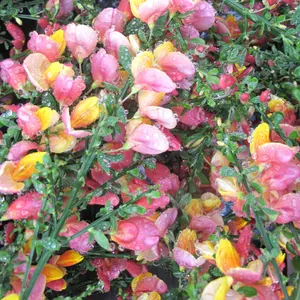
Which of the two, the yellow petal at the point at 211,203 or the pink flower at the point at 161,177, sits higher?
the pink flower at the point at 161,177

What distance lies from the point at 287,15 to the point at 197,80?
0.71ft

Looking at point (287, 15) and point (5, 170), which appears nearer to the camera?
point (5, 170)

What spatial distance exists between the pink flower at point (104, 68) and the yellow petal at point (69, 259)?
0.18 m

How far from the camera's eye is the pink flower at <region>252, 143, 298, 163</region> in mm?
485

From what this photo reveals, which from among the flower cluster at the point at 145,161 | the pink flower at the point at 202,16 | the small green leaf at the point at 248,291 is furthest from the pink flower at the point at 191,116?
the small green leaf at the point at 248,291

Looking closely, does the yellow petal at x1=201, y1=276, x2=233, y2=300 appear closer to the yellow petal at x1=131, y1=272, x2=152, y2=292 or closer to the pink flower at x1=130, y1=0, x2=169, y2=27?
the yellow petal at x1=131, y1=272, x2=152, y2=292

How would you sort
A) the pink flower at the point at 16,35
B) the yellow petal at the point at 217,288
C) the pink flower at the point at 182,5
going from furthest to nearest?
the pink flower at the point at 16,35, the pink flower at the point at 182,5, the yellow petal at the point at 217,288

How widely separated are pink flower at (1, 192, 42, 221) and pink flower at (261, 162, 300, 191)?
0.73 ft

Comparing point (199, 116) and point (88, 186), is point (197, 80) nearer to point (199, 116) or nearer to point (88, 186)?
point (199, 116)

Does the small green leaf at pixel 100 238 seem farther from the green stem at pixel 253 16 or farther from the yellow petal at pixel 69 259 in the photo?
the green stem at pixel 253 16

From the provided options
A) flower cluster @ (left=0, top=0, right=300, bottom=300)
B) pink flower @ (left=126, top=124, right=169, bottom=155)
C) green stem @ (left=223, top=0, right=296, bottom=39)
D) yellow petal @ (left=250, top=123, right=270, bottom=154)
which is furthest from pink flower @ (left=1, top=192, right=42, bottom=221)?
green stem @ (left=223, top=0, right=296, bottom=39)

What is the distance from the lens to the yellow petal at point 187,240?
533mm

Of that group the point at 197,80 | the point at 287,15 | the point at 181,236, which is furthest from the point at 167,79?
the point at 287,15

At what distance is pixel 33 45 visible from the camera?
1.82ft
